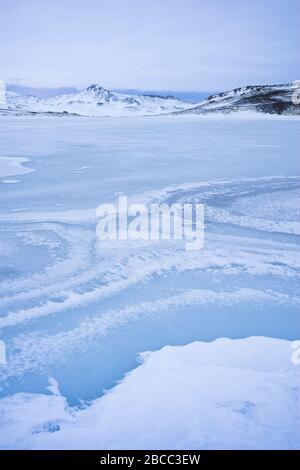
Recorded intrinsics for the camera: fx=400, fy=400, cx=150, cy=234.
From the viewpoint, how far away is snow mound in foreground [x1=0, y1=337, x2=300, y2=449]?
6.70 ft

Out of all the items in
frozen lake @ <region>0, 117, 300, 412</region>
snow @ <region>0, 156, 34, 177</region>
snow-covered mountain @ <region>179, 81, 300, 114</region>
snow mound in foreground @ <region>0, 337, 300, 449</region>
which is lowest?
snow mound in foreground @ <region>0, 337, 300, 449</region>

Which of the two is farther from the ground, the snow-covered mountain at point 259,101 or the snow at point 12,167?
the snow-covered mountain at point 259,101

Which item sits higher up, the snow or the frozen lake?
the snow

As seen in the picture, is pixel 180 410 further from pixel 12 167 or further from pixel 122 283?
pixel 12 167

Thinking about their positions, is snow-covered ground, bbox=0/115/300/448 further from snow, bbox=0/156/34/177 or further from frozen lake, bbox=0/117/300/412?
snow, bbox=0/156/34/177

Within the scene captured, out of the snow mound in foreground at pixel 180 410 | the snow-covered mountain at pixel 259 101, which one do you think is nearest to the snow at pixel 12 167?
the snow mound in foreground at pixel 180 410

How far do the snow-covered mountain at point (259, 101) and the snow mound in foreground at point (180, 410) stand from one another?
53.8 m

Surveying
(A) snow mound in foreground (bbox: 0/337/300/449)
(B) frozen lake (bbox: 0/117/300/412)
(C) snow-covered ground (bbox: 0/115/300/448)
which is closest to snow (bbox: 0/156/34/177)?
(B) frozen lake (bbox: 0/117/300/412)

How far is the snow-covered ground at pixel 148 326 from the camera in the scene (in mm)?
2145

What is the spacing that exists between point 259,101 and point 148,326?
68.3m

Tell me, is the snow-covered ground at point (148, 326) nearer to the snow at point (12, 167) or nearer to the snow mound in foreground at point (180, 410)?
the snow mound in foreground at point (180, 410)

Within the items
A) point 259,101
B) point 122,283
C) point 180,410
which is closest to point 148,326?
point 122,283

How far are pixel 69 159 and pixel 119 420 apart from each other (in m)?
9.14

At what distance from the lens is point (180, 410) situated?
87.2 inches
